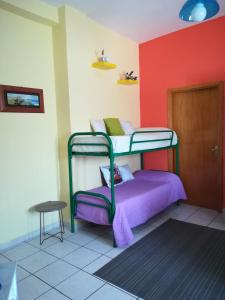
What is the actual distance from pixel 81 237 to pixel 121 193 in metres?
0.74

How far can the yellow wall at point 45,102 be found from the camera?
2.72 meters

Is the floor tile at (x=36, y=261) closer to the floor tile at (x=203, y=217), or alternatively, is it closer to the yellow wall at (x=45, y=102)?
the yellow wall at (x=45, y=102)

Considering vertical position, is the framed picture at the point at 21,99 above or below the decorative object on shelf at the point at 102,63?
below

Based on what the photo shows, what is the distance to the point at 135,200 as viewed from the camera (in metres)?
2.84

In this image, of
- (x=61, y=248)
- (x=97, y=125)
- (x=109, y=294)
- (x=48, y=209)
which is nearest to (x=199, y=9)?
(x=97, y=125)

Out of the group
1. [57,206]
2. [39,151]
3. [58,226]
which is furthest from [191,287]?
[39,151]

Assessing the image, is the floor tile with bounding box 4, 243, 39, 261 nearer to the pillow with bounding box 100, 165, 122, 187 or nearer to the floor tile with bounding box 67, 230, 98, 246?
the floor tile with bounding box 67, 230, 98, 246

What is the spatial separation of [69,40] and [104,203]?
6.82 ft

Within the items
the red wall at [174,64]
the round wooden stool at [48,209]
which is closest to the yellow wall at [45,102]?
the round wooden stool at [48,209]

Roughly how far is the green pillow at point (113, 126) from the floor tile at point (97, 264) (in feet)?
5.67

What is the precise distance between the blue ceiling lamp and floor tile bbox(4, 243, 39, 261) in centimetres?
276

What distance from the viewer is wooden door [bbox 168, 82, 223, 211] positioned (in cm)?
353

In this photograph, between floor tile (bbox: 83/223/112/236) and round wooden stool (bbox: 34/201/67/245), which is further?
floor tile (bbox: 83/223/112/236)

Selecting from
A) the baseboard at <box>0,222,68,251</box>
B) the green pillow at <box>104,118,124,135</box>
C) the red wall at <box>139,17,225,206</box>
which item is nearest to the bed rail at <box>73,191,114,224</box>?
the baseboard at <box>0,222,68,251</box>
